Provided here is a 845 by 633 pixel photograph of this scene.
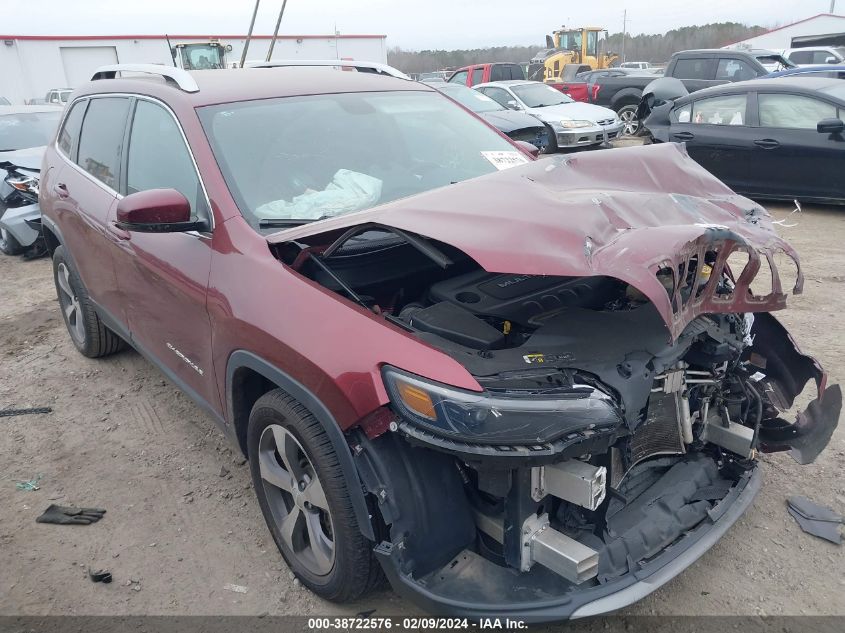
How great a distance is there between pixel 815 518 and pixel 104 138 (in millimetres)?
4084

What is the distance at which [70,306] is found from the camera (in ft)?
15.9

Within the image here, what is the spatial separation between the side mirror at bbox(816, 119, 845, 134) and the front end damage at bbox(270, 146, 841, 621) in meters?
5.83

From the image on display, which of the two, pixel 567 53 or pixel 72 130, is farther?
pixel 567 53

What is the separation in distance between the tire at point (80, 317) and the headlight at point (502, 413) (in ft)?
10.4

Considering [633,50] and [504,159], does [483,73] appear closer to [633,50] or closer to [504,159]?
[504,159]

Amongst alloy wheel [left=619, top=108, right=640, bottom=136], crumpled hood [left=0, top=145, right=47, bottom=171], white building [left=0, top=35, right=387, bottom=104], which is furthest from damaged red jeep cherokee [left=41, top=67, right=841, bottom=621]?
white building [left=0, top=35, right=387, bottom=104]

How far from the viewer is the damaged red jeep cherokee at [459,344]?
1.97 metres

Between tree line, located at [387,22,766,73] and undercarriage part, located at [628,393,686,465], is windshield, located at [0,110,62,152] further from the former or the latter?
tree line, located at [387,22,766,73]

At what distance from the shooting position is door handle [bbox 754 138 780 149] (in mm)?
7699

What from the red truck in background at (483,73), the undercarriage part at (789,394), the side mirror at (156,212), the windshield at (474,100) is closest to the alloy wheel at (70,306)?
the side mirror at (156,212)

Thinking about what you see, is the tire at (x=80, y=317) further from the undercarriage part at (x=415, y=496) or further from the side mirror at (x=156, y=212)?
the undercarriage part at (x=415, y=496)

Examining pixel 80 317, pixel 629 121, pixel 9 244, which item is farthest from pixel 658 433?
pixel 629 121

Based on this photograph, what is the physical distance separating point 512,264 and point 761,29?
64.6 m

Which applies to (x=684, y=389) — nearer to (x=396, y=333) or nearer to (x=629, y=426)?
(x=629, y=426)
